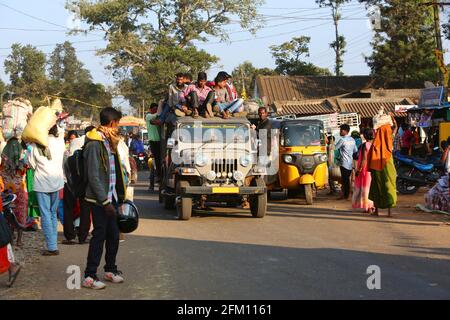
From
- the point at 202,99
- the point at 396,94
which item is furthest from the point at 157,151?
the point at 396,94

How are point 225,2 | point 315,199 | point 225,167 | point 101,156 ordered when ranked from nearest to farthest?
1. point 101,156
2. point 225,167
3. point 315,199
4. point 225,2

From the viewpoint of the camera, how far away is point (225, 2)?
4578 cm

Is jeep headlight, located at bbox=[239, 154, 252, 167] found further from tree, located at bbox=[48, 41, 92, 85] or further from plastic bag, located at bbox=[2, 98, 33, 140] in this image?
tree, located at bbox=[48, 41, 92, 85]

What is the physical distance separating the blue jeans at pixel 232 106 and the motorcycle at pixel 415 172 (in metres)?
5.44

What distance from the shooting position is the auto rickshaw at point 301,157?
15234 mm

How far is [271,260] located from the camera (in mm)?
8078

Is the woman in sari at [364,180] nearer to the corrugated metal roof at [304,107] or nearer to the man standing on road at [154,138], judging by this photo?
the man standing on road at [154,138]

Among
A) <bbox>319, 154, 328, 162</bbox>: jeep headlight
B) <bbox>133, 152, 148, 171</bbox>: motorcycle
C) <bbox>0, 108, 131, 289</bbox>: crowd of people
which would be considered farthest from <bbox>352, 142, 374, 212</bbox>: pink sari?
<bbox>133, 152, 148, 171</bbox>: motorcycle

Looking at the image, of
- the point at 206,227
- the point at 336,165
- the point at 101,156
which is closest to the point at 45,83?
the point at 336,165

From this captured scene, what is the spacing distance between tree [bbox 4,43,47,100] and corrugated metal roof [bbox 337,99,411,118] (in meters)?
29.9

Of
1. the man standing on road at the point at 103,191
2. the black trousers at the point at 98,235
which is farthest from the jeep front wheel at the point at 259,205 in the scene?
the black trousers at the point at 98,235

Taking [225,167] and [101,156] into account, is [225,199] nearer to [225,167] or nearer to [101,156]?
[225,167]

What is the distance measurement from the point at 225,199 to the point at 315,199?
453 centimetres

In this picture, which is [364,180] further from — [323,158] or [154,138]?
[154,138]
